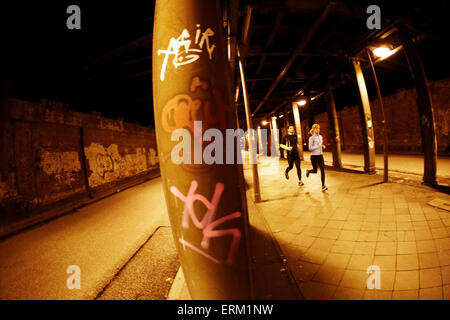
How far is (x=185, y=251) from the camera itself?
1.43 metres

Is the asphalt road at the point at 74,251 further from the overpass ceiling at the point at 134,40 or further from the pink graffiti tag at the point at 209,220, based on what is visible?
the overpass ceiling at the point at 134,40

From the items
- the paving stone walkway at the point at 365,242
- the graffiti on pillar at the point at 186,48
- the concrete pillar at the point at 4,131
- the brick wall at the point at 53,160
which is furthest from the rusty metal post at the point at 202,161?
the concrete pillar at the point at 4,131

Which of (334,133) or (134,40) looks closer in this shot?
(134,40)

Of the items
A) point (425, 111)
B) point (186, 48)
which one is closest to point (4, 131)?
point (186, 48)

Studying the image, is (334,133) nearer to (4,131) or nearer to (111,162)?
(111,162)

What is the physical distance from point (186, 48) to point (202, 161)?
0.99 meters

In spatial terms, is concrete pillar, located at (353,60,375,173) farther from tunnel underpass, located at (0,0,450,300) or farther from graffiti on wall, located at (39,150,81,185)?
graffiti on wall, located at (39,150,81,185)

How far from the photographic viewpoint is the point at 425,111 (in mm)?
5016

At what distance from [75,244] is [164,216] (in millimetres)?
1785

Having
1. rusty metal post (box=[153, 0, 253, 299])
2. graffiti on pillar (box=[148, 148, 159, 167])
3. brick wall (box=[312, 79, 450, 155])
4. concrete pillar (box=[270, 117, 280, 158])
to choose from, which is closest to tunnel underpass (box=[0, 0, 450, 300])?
rusty metal post (box=[153, 0, 253, 299])

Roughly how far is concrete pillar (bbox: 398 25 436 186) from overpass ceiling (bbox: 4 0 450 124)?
1.06 m

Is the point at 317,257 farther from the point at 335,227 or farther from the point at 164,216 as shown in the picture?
the point at 164,216

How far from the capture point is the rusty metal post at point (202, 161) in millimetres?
1335

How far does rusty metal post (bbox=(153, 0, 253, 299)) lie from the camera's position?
1.33 m
